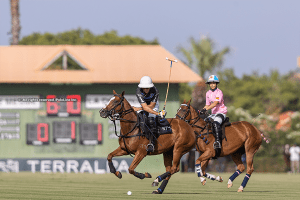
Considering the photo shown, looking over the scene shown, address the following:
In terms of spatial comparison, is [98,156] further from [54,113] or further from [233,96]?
[233,96]

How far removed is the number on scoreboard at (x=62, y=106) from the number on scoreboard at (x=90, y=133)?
2.81 feet

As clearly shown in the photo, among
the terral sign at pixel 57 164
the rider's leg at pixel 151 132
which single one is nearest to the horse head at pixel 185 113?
the rider's leg at pixel 151 132

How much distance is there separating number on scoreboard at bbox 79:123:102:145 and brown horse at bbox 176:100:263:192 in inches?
705

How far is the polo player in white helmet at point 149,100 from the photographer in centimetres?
1633

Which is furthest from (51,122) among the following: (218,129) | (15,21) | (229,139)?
(218,129)

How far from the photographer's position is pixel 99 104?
37344 mm

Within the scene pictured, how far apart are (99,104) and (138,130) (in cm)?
2109

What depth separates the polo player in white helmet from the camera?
53.6 feet

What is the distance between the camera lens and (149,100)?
16609 millimetres

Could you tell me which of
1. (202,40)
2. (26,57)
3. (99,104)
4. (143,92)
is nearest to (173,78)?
(99,104)

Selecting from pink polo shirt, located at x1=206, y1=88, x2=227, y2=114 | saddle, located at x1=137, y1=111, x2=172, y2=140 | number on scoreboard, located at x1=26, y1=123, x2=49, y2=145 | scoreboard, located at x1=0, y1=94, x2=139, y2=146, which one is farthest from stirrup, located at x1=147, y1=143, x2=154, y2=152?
number on scoreboard, located at x1=26, y1=123, x2=49, y2=145

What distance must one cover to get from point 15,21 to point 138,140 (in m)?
31.9

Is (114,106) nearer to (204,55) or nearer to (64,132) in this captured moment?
(64,132)

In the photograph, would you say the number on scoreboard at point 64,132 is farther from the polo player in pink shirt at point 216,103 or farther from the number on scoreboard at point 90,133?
the polo player in pink shirt at point 216,103
